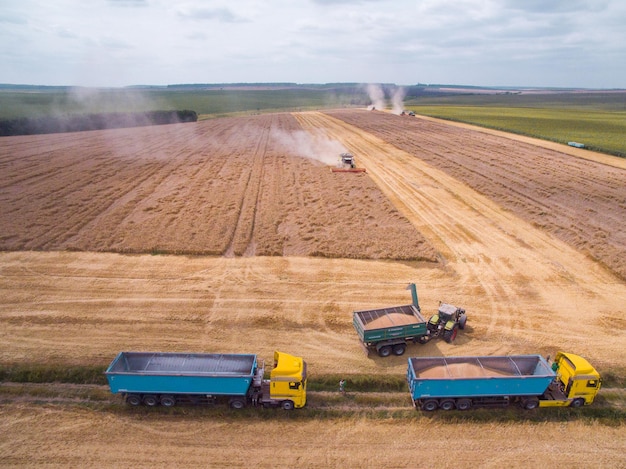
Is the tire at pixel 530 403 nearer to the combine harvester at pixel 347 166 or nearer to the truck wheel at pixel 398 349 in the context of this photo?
the truck wheel at pixel 398 349

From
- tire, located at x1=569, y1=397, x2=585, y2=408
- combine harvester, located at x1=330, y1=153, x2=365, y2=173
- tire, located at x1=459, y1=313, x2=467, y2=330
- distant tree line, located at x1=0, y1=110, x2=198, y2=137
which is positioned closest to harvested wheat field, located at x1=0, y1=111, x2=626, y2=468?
tire, located at x1=569, y1=397, x2=585, y2=408

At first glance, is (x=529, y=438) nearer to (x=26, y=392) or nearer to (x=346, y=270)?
(x=346, y=270)

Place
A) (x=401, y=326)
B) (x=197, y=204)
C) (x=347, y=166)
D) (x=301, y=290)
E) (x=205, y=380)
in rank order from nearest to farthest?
(x=205, y=380)
(x=401, y=326)
(x=301, y=290)
(x=197, y=204)
(x=347, y=166)

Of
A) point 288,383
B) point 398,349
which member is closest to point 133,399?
point 288,383

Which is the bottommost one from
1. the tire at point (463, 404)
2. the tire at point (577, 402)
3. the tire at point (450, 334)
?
the tire at point (577, 402)

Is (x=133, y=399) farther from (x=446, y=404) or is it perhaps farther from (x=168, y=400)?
(x=446, y=404)

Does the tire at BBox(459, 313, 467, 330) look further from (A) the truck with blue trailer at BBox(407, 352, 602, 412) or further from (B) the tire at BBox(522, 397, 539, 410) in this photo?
(B) the tire at BBox(522, 397, 539, 410)

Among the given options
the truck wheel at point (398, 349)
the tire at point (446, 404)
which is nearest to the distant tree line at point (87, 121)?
the truck wheel at point (398, 349)
